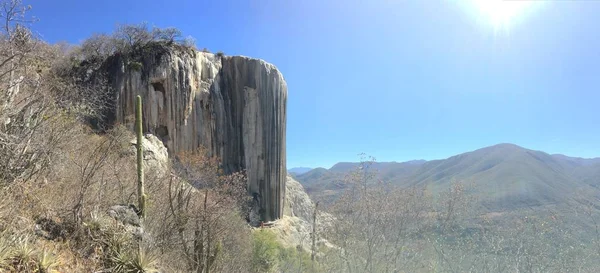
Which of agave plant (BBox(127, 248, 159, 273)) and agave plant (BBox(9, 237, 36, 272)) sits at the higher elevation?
agave plant (BBox(9, 237, 36, 272))

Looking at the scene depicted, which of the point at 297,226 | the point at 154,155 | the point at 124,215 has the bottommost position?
the point at 297,226

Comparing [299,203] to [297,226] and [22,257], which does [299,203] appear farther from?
[22,257]

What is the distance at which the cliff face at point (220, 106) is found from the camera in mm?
19922

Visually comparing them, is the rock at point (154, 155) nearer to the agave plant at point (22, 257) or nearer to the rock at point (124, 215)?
the rock at point (124, 215)

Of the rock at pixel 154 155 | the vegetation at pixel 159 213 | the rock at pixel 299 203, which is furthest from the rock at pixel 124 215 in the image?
the rock at pixel 299 203

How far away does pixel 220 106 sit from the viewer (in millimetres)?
22734

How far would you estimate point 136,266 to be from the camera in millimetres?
5570

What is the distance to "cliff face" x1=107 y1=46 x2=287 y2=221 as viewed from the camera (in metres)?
19.9

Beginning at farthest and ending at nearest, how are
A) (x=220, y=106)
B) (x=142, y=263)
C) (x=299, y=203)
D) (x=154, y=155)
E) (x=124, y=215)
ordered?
(x=299, y=203) < (x=220, y=106) < (x=154, y=155) < (x=124, y=215) < (x=142, y=263)

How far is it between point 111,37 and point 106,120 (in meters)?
5.30

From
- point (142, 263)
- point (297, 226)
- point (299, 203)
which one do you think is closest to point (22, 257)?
point (142, 263)

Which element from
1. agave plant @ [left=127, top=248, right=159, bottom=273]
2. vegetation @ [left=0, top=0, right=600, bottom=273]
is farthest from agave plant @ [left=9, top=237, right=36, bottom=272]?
agave plant @ [left=127, top=248, right=159, bottom=273]

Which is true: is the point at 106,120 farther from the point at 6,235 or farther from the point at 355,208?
the point at 6,235

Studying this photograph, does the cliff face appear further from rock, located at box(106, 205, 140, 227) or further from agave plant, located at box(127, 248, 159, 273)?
agave plant, located at box(127, 248, 159, 273)
